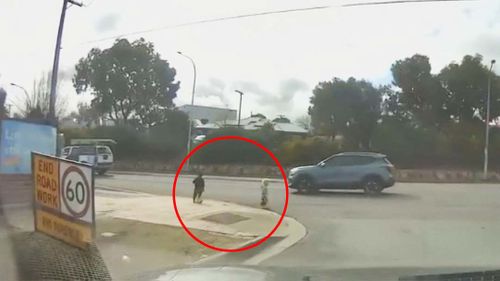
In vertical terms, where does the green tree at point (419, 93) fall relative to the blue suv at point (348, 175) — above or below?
above

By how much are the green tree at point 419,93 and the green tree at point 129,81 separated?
1770cm

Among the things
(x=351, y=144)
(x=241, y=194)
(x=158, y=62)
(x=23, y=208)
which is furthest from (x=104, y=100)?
(x=23, y=208)

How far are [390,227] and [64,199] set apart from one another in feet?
24.3

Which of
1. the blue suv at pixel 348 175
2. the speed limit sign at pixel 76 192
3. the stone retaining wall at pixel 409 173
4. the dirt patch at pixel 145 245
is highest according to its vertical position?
the speed limit sign at pixel 76 192

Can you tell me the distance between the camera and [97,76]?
39969 millimetres

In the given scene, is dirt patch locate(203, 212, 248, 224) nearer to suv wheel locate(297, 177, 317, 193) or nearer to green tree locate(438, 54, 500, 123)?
suv wheel locate(297, 177, 317, 193)

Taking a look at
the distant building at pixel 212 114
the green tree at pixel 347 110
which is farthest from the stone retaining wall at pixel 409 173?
the distant building at pixel 212 114

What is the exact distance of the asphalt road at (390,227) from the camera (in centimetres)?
852

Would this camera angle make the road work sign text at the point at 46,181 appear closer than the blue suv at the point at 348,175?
Yes

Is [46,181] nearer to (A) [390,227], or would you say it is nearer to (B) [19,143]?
(B) [19,143]

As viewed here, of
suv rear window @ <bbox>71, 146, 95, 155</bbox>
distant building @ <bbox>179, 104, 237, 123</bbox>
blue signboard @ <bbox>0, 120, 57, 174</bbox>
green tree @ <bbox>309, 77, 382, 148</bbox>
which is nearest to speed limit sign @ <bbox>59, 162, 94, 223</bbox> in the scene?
blue signboard @ <bbox>0, 120, 57, 174</bbox>

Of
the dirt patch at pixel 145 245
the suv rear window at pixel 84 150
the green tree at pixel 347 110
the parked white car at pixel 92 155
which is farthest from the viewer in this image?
the green tree at pixel 347 110

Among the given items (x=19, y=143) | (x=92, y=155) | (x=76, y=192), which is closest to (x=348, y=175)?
(x=19, y=143)

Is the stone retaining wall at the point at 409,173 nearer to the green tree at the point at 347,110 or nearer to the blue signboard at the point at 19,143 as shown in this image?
the green tree at the point at 347,110
